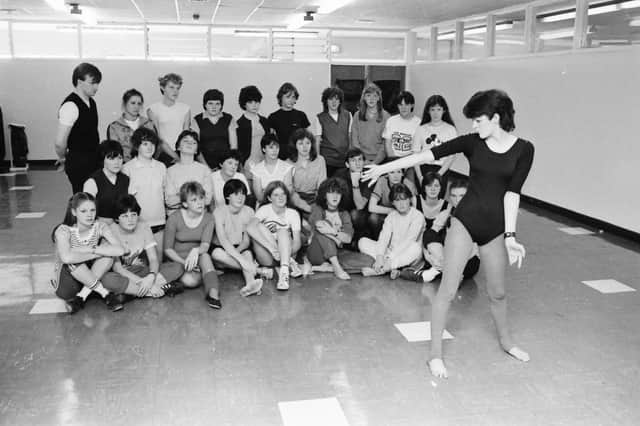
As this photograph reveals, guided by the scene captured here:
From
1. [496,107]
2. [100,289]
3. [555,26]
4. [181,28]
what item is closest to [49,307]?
[100,289]

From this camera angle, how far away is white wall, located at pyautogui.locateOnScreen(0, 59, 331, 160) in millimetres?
9781

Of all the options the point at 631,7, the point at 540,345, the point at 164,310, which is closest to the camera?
the point at 540,345

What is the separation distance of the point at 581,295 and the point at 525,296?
0.37 metres

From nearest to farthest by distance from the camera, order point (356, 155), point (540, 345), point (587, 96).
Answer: point (540, 345) < point (356, 155) < point (587, 96)

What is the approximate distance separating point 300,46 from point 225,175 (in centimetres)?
704

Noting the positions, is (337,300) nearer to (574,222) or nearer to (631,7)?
(574,222)

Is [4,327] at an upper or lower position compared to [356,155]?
lower

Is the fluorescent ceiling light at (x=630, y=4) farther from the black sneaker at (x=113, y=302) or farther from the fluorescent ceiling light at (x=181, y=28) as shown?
the fluorescent ceiling light at (x=181, y=28)

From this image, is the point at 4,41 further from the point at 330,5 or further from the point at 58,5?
the point at 330,5

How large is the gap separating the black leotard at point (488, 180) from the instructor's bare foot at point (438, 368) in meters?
0.58

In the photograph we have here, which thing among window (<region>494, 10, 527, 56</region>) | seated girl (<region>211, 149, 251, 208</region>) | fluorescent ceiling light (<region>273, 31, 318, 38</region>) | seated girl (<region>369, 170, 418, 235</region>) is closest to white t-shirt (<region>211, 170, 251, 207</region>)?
seated girl (<region>211, 149, 251, 208</region>)

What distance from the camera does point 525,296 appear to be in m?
3.82

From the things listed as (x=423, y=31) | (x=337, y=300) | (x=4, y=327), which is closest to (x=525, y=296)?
(x=337, y=300)

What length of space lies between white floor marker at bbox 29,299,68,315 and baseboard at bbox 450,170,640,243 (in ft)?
11.5
